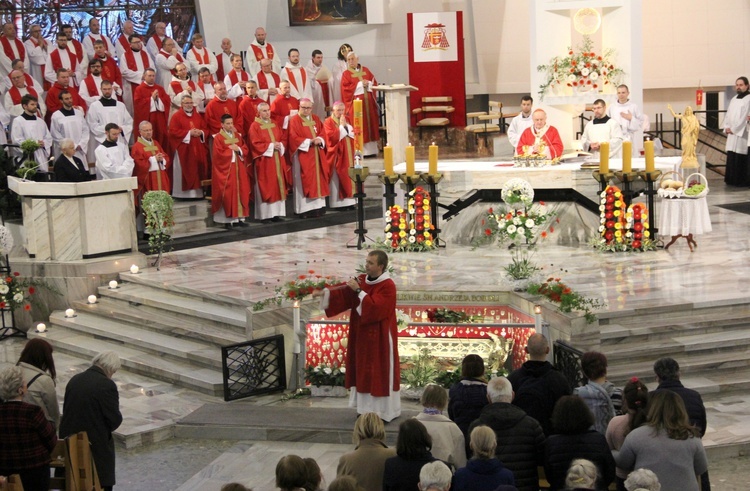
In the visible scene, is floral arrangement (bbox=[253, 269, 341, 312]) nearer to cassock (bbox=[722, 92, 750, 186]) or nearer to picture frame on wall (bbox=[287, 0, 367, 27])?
cassock (bbox=[722, 92, 750, 186])

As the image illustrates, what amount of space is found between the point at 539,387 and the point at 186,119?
10.5 meters

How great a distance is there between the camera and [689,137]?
1498cm

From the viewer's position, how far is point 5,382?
644 centimetres

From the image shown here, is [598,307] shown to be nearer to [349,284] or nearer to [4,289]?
[349,284]

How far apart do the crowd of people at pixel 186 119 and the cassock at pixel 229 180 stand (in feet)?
0.05

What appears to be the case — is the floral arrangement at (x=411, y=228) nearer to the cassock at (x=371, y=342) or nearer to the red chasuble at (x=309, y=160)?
the red chasuble at (x=309, y=160)

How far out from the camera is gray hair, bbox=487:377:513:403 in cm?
646

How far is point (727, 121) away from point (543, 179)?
565 cm

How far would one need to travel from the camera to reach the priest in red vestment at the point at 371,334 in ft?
26.4

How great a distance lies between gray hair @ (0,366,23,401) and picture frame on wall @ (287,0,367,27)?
15.4m

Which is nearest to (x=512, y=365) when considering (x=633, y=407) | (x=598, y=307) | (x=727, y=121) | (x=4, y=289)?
(x=598, y=307)

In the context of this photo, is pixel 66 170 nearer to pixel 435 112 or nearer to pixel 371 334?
pixel 371 334

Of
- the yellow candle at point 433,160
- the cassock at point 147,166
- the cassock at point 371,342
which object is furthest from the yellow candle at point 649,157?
the cassock at point 147,166

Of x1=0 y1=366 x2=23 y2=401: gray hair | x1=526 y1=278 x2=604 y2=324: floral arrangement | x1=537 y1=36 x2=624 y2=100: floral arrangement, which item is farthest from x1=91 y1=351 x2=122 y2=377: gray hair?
x1=537 y1=36 x2=624 y2=100: floral arrangement
